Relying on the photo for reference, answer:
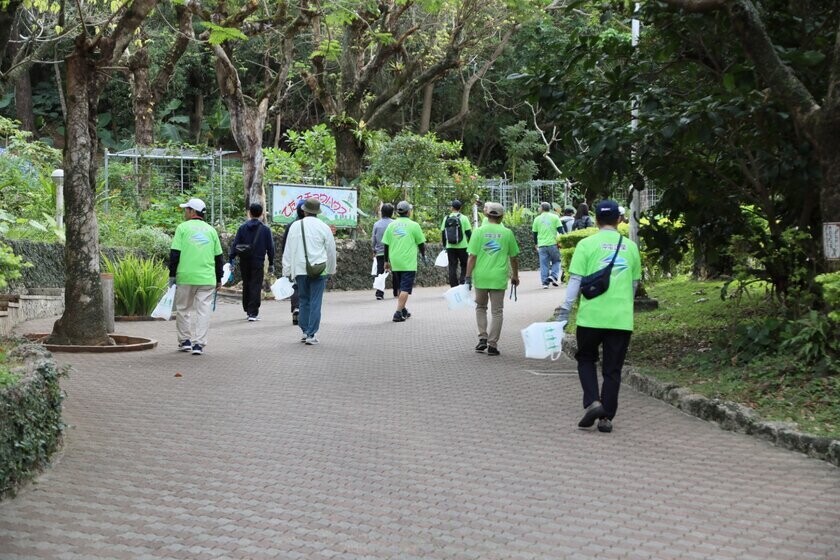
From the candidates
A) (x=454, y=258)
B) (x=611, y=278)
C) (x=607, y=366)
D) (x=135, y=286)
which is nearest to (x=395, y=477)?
(x=607, y=366)

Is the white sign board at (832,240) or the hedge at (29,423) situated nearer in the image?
the hedge at (29,423)

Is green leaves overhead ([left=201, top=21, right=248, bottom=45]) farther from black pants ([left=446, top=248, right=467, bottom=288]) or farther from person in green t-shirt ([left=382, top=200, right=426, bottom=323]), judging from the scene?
black pants ([left=446, top=248, right=467, bottom=288])

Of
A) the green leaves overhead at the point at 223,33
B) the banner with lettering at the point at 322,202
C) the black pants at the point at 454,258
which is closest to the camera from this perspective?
the green leaves overhead at the point at 223,33

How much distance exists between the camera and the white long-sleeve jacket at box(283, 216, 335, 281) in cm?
1404

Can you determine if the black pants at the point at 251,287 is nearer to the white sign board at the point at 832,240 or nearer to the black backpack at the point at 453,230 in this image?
the black backpack at the point at 453,230

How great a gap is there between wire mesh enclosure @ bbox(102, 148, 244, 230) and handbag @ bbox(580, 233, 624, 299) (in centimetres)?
1711

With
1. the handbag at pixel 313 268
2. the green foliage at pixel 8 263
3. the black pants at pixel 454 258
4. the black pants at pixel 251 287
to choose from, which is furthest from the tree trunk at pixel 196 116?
the green foliage at pixel 8 263

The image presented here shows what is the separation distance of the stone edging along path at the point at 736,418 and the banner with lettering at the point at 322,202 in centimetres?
1270

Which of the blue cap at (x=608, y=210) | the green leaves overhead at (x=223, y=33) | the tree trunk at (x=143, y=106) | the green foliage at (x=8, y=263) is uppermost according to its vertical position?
the tree trunk at (x=143, y=106)

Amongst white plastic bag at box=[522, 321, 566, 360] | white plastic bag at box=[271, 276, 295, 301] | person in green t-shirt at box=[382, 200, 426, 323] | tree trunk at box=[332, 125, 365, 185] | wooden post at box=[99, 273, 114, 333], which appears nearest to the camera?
white plastic bag at box=[522, 321, 566, 360]

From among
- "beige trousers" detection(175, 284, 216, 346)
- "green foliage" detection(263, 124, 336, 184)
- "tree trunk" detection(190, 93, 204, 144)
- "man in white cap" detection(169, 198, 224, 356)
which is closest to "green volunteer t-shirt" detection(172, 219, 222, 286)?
"man in white cap" detection(169, 198, 224, 356)

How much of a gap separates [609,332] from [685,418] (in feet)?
4.10

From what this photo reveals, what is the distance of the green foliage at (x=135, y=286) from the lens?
1706 centimetres

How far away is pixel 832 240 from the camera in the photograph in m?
9.72
